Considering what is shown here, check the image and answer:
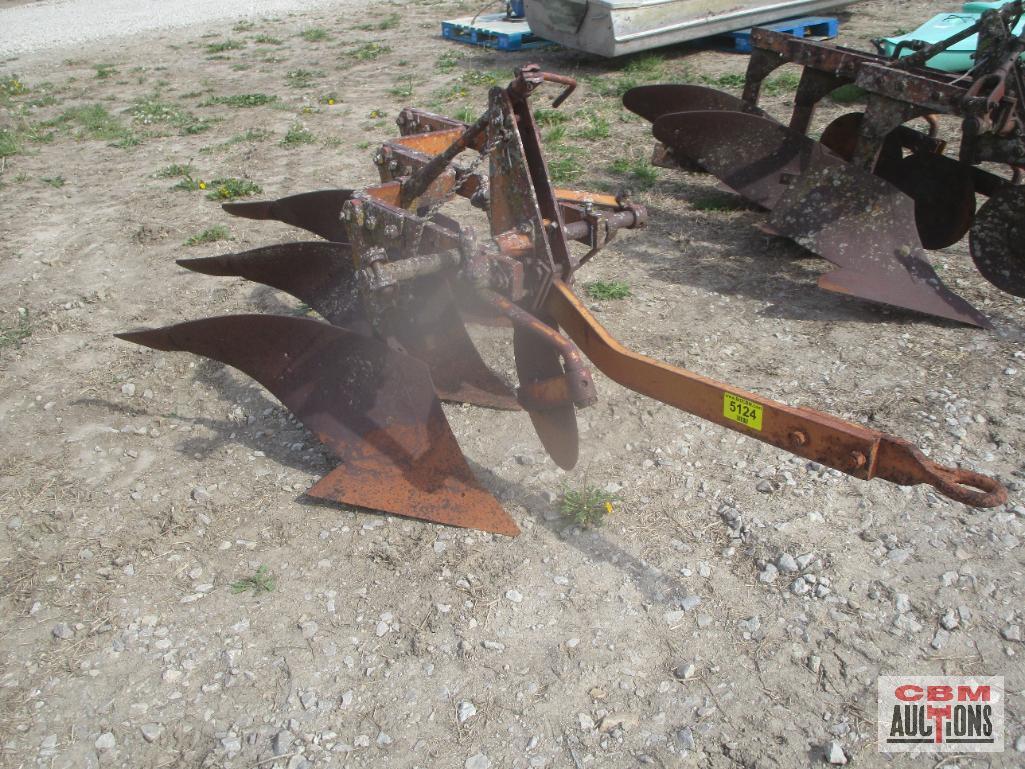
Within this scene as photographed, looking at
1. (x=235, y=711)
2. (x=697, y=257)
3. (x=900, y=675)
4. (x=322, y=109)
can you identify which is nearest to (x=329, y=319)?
(x=235, y=711)

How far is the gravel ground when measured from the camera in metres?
12.8

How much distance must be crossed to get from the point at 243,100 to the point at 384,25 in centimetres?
436

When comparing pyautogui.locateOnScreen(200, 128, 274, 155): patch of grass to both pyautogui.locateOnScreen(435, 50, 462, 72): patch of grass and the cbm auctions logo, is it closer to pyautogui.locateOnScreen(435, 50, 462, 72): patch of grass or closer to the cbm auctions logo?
pyautogui.locateOnScreen(435, 50, 462, 72): patch of grass

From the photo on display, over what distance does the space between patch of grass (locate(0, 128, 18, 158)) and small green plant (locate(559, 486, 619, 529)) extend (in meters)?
7.07

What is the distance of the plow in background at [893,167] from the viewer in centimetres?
388

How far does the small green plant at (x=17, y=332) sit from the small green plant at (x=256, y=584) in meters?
2.43

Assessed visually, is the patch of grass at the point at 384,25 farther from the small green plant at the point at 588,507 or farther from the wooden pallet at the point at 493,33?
the small green plant at the point at 588,507

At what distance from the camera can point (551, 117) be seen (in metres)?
7.04

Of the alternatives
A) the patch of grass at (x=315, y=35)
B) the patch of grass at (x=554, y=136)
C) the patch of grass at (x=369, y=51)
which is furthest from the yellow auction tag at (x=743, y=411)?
the patch of grass at (x=315, y=35)

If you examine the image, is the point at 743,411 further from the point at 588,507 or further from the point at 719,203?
the point at 719,203

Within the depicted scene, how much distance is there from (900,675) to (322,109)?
293 inches

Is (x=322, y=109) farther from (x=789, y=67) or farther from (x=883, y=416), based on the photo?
(x=883, y=416)

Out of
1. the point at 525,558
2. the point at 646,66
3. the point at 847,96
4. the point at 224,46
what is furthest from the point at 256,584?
the point at 224,46

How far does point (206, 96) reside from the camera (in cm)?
893
